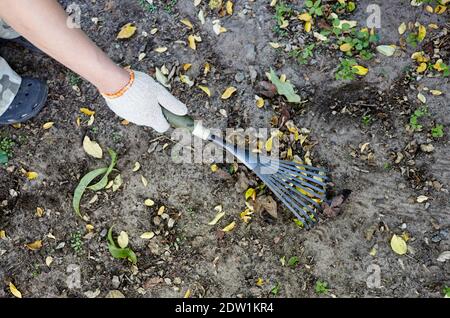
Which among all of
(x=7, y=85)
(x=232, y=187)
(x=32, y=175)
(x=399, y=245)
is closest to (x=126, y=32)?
(x=7, y=85)

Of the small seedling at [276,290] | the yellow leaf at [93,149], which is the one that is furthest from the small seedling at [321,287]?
the yellow leaf at [93,149]

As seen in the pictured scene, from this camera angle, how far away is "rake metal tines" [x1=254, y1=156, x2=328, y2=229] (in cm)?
231

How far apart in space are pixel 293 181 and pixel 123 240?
951 mm

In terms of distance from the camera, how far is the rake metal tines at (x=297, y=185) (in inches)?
90.9

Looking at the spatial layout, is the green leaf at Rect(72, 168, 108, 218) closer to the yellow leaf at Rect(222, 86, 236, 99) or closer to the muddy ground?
the muddy ground

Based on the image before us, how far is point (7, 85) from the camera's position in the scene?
2553mm

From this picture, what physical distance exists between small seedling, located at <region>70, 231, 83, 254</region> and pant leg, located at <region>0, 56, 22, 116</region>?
0.79m

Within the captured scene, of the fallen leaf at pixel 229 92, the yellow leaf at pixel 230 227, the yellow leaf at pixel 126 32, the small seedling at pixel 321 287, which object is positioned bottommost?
the small seedling at pixel 321 287

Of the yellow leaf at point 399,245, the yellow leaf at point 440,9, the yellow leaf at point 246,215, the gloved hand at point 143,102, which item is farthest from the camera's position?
the yellow leaf at point 440,9

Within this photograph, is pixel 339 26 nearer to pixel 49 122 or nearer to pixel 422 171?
pixel 422 171

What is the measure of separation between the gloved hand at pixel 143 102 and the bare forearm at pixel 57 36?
0.08 m

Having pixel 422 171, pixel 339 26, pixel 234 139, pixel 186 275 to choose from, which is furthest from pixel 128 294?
pixel 339 26

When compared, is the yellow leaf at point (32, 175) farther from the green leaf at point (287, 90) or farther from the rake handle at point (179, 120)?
the green leaf at point (287, 90)

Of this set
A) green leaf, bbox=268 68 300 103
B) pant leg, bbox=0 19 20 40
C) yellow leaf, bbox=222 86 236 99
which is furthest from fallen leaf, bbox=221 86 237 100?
pant leg, bbox=0 19 20 40
